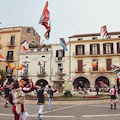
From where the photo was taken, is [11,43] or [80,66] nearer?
[80,66]

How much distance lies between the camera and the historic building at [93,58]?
27.3 meters

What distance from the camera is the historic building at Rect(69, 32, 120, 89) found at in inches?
1073

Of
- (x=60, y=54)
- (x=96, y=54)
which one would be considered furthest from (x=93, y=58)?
(x=60, y=54)

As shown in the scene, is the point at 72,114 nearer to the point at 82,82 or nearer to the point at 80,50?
the point at 82,82

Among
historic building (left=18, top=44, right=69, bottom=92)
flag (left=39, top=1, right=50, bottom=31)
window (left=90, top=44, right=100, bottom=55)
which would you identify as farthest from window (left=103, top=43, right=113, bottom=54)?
flag (left=39, top=1, right=50, bottom=31)

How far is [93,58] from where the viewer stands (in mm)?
28266

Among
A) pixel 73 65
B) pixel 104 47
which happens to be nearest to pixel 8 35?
pixel 73 65

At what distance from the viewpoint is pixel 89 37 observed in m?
29.2

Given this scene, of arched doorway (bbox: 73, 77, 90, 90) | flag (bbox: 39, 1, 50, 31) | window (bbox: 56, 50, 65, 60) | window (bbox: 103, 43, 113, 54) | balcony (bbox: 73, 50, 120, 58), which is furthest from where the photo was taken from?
window (bbox: 56, 50, 65, 60)

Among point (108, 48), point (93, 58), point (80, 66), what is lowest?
point (80, 66)

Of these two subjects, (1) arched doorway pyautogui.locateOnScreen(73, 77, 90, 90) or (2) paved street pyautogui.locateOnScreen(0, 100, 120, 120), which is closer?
(2) paved street pyautogui.locateOnScreen(0, 100, 120, 120)

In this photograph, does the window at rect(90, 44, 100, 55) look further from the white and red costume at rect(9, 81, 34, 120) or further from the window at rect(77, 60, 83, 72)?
the white and red costume at rect(9, 81, 34, 120)

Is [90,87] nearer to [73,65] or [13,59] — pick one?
[73,65]

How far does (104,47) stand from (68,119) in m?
24.2
